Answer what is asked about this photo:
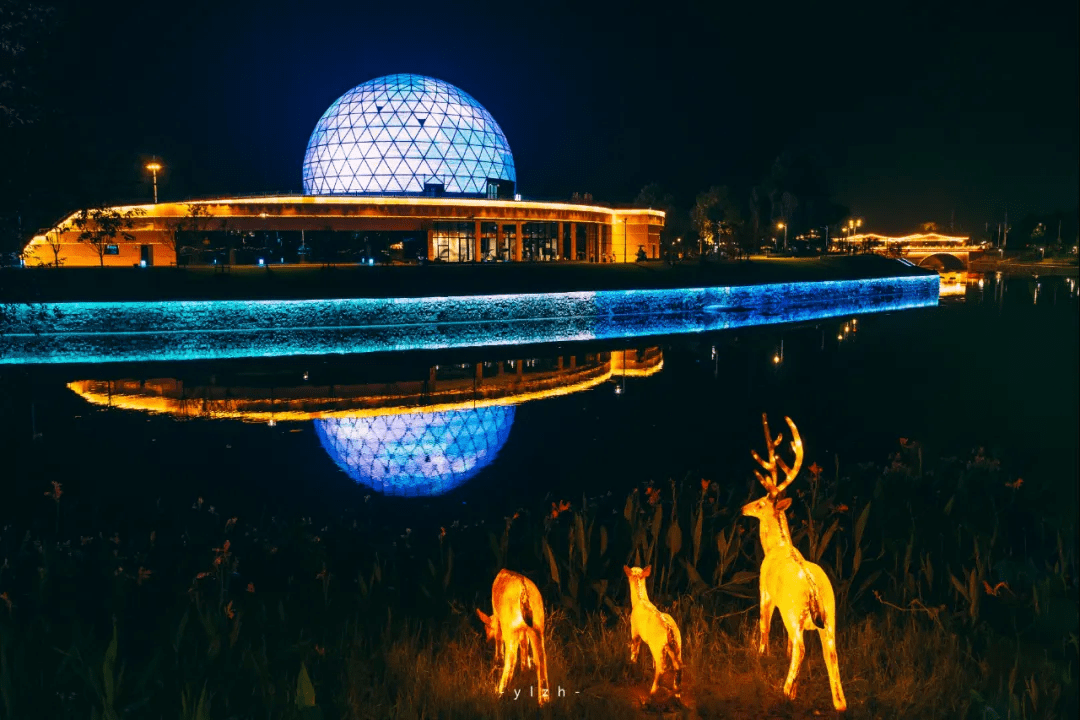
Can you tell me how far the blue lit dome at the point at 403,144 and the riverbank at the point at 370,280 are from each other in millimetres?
19534

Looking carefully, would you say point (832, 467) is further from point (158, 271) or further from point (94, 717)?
point (158, 271)

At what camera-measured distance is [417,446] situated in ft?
43.2

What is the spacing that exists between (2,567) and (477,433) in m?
8.08

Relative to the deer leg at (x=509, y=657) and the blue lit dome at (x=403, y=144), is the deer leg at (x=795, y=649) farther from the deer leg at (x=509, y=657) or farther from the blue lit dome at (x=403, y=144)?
the blue lit dome at (x=403, y=144)

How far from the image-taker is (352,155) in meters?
59.3

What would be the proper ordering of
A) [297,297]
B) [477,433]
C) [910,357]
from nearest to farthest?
[477,433], [910,357], [297,297]

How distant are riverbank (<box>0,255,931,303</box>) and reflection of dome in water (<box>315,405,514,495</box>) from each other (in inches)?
622

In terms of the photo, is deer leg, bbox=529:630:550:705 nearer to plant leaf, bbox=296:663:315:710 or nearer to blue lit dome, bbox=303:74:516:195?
plant leaf, bbox=296:663:315:710

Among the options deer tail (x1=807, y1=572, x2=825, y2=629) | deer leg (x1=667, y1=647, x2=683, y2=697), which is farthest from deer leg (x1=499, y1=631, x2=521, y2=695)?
deer tail (x1=807, y1=572, x2=825, y2=629)

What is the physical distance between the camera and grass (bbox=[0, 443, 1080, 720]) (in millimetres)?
4523

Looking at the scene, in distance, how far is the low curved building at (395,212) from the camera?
4794 centimetres

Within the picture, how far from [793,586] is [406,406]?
43.5 feet

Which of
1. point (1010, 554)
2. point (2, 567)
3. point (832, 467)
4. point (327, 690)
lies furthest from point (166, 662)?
point (832, 467)

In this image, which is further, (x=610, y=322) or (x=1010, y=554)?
(x=610, y=322)
